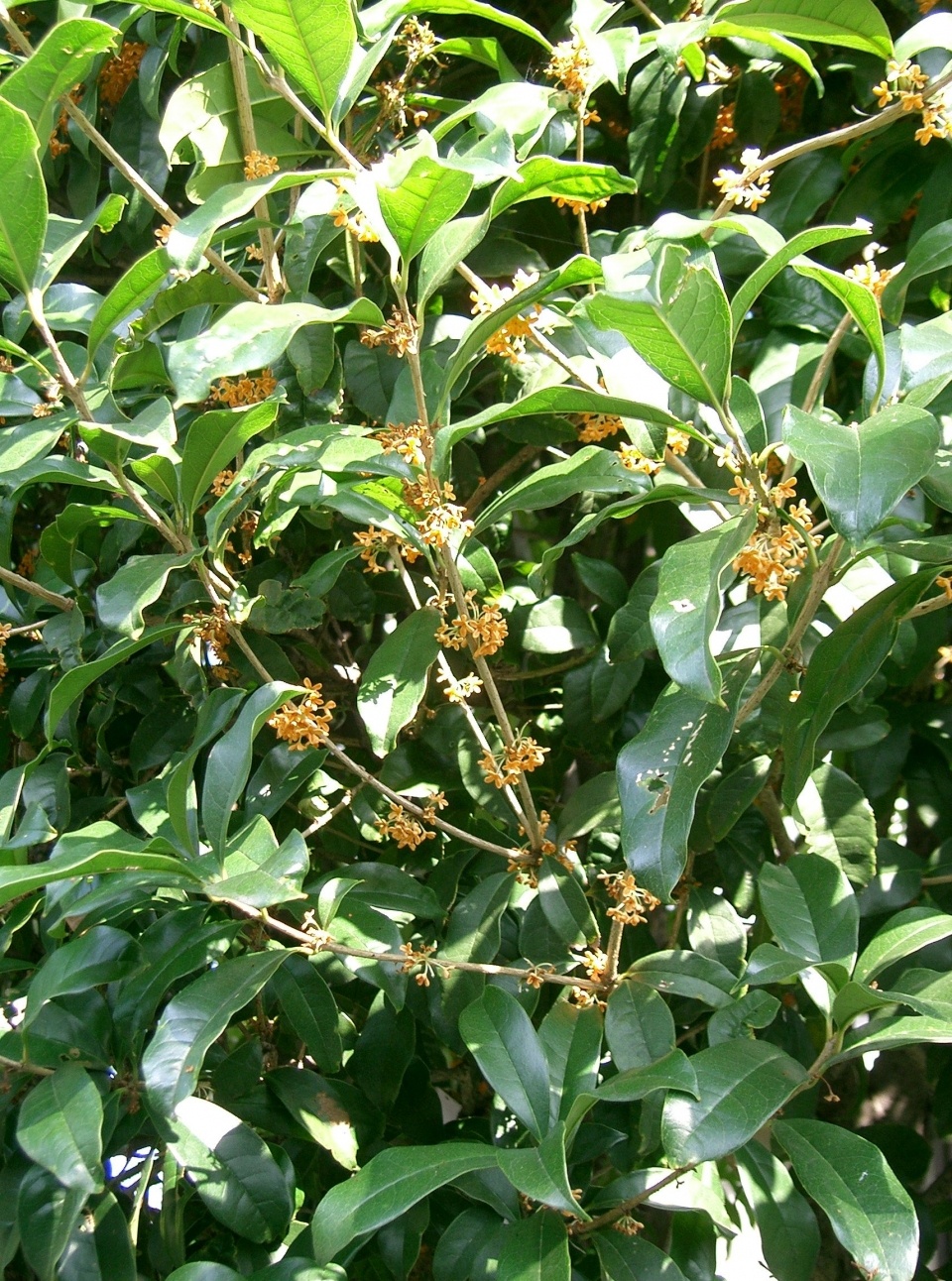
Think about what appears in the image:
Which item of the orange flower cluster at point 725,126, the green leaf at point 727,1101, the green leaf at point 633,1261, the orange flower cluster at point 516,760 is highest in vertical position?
the orange flower cluster at point 725,126

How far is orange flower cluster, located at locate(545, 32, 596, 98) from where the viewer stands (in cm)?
98

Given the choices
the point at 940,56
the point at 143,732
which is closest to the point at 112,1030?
the point at 143,732

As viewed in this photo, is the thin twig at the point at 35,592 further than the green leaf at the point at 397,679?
Yes

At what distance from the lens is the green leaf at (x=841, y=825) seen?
41.7 inches

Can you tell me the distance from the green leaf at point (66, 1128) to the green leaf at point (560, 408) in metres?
0.58

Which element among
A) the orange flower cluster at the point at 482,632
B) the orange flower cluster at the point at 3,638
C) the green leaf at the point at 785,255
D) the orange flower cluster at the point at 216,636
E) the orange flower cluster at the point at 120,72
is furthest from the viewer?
the orange flower cluster at the point at 120,72

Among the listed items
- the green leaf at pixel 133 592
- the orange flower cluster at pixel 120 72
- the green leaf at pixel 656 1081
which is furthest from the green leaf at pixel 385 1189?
the orange flower cluster at pixel 120 72

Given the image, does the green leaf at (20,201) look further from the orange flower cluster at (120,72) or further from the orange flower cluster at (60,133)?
the orange flower cluster at (120,72)

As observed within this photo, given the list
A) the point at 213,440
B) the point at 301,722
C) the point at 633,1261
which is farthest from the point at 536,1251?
the point at 213,440

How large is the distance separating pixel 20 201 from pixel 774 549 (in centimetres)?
60

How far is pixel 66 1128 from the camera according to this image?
866mm

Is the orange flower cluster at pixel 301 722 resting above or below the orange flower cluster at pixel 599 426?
below

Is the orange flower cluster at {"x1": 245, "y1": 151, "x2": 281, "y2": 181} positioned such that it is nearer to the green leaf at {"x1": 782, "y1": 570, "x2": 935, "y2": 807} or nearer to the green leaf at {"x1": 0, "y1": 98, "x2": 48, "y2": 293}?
the green leaf at {"x1": 0, "y1": 98, "x2": 48, "y2": 293}

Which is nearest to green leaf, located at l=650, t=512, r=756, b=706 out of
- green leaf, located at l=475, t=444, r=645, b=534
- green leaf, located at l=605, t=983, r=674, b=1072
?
green leaf, located at l=475, t=444, r=645, b=534
